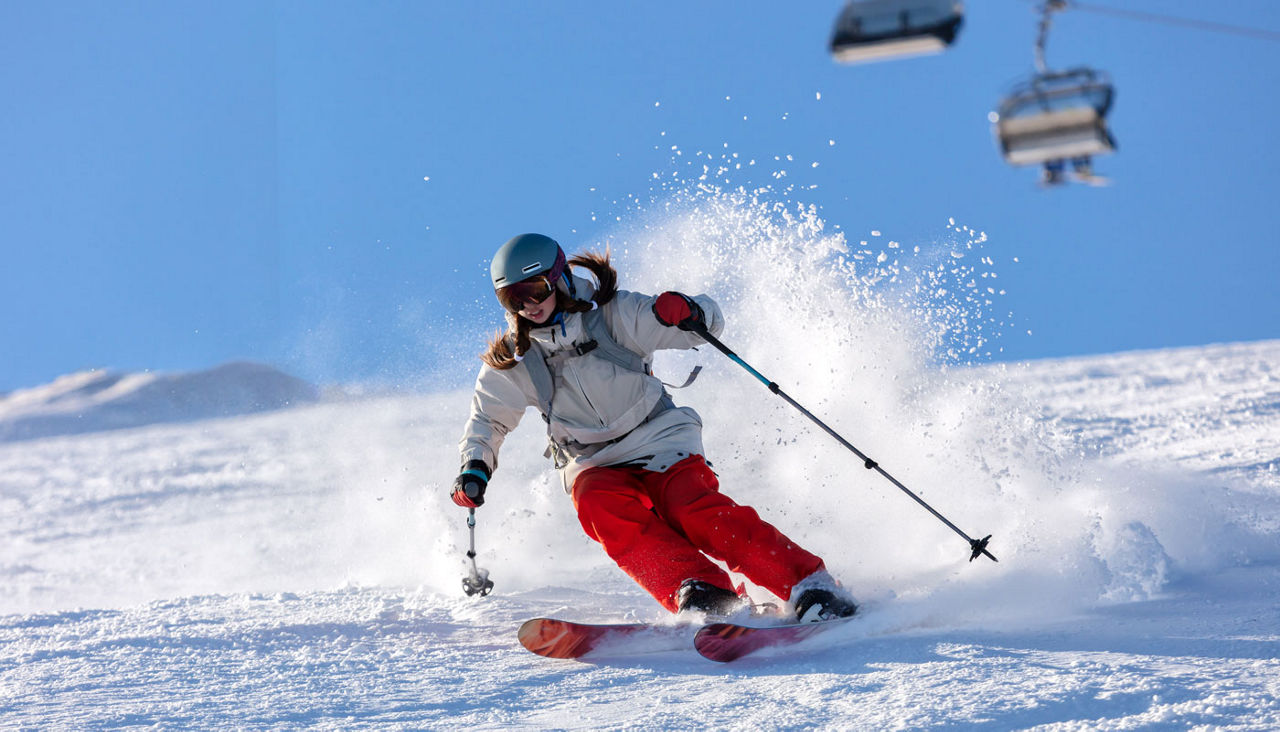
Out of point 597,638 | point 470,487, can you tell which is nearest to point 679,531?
point 597,638

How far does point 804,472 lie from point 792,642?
2.65m

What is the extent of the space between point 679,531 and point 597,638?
0.62m

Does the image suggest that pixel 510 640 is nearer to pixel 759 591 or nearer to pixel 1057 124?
pixel 759 591

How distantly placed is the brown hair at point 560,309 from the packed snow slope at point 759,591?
988mm

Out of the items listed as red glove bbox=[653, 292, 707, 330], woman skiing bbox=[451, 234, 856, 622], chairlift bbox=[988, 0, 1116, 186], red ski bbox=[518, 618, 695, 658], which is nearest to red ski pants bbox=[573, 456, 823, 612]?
woman skiing bbox=[451, 234, 856, 622]

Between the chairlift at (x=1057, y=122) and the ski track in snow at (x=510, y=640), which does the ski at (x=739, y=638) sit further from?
the chairlift at (x=1057, y=122)

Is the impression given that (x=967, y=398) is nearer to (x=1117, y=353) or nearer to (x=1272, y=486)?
(x=1272, y=486)

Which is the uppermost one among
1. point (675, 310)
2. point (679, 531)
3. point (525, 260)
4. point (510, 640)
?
point (525, 260)

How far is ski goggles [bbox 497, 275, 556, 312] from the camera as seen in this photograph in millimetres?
3676

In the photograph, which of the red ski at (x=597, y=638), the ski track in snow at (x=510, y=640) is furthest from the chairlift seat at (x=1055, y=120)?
the red ski at (x=597, y=638)

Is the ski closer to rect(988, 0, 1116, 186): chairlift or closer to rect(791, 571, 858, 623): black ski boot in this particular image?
rect(791, 571, 858, 623): black ski boot

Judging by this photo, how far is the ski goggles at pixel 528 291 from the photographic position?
368cm

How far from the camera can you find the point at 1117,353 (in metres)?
18.3

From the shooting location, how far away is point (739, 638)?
10.0 ft
